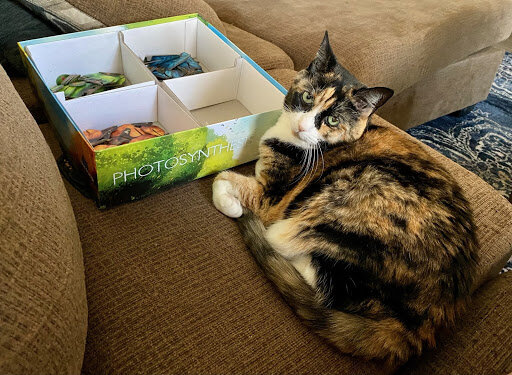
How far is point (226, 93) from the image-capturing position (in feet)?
4.84

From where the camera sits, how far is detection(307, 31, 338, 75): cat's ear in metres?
1.14

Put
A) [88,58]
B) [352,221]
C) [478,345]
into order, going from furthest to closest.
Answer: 1. [88,58]
2. [352,221]
3. [478,345]

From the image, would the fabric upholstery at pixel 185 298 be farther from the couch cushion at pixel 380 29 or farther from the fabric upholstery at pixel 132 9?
the couch cushion at pixel 380 29

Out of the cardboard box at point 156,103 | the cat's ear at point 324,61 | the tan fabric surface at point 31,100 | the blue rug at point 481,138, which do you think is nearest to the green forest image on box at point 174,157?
the cardboard box at point 156,103

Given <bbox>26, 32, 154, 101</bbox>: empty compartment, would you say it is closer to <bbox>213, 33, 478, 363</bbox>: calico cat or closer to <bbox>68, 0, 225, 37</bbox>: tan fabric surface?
<bbox>68, 0, 225, 37</bbox>: tan fabric surface

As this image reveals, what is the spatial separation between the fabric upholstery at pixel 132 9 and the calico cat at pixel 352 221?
60 cm

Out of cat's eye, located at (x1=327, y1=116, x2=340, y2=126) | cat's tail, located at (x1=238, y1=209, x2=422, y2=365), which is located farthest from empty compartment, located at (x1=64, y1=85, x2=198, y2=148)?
cat's tail, located at (x1=238, y1=209, x2=422, y2=365)

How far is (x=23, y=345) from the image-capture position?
0.52 m

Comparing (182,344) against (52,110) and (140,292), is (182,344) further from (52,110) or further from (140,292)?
(52,110)

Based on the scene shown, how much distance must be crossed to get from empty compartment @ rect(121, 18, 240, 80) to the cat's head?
1.22ft

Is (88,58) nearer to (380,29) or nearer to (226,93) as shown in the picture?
(226,93)

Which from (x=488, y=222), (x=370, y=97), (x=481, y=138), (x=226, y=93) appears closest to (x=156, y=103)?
(x=226, y=93)

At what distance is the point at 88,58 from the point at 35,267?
974mm

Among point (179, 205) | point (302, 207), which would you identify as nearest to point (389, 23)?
point (302, 207)
